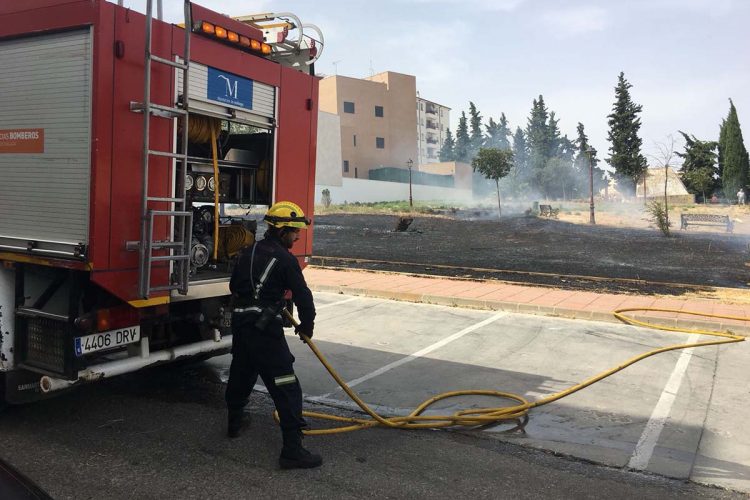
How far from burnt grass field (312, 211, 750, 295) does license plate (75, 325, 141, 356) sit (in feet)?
29.4

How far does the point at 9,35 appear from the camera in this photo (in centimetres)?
388

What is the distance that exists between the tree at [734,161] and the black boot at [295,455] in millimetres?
54042

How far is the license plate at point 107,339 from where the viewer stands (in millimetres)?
3752

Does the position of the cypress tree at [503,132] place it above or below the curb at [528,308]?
above

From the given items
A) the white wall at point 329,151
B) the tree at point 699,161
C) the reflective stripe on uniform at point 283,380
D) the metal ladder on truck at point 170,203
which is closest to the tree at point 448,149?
the white wall at point 329,151

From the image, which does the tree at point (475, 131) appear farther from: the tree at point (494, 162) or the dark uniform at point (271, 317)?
the dark uniform at point (271, 317)

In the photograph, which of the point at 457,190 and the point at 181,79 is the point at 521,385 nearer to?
the point at 181,79

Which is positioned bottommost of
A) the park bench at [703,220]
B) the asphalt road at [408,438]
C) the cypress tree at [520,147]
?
the asphalt road at [408,438]

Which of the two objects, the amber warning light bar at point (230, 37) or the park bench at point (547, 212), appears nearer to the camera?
the amber warning light bar at point (230, 37)

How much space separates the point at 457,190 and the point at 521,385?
6615 cm

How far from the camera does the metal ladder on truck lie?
373 centimetres

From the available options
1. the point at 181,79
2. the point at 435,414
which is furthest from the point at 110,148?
the point at 435,414

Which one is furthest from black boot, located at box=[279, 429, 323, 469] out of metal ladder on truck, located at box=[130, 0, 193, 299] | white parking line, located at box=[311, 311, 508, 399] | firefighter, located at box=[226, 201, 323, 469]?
white parking line, located at box=[311, 311, 508, 399]

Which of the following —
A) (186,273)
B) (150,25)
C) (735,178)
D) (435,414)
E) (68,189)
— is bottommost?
(435,414)
